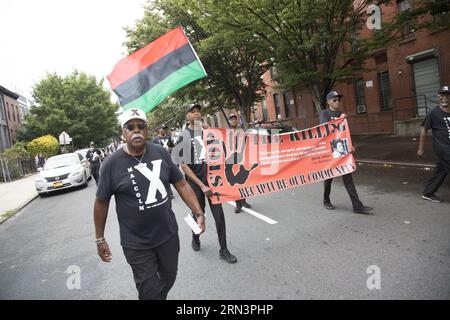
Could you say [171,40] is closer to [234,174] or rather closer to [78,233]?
[234,174]

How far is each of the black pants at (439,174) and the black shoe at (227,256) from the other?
378cm

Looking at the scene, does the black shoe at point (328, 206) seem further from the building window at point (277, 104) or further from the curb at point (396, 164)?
the building window at point (277, 104)

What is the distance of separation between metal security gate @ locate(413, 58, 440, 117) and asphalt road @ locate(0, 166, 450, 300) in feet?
38.1

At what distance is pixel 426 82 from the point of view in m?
17.5

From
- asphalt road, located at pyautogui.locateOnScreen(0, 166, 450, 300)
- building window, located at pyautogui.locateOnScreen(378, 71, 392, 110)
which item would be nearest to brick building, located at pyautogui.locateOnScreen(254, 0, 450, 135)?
building window, located at pyautogui.locateOnScreen(378, 71, 392, 110)

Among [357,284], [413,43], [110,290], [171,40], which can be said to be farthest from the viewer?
[413,43]

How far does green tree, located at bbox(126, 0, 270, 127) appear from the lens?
1930 cm

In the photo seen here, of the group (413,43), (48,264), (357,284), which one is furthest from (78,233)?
(413,43)

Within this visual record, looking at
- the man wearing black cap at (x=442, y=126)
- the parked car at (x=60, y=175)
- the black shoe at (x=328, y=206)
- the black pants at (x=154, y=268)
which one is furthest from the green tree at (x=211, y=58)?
the black pants at (x=154, y=268)

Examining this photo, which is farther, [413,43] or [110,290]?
[413,43]

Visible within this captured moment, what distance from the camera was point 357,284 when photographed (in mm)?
3574

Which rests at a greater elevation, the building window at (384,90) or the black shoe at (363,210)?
the building window at (384,90)

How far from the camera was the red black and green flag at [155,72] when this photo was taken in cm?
517
